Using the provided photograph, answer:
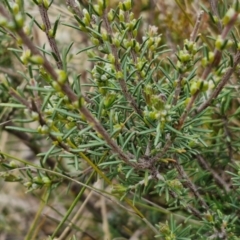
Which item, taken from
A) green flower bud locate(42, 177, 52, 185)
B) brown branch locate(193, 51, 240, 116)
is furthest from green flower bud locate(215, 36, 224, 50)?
green flower bud locate(42, 177, 52, 185)

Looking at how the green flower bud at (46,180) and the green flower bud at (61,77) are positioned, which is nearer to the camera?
the green flower bud at (61,77)

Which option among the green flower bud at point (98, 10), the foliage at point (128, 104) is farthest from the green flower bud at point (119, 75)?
the green flower bud at point (98, 10)

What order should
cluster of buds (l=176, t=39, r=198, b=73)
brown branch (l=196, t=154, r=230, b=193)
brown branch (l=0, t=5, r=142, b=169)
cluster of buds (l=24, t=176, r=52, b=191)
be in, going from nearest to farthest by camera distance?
brown branch (l=0, t=5, r=142, b=169)
cluster of buds (l=176, t=39, r=198, b=73)
cluster of buds (l=24, t=176, r=52, b=191)
brown branch (l=196, t=154, r=230, b=193)

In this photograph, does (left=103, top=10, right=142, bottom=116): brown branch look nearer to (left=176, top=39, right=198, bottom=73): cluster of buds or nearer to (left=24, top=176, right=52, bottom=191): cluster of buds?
(left=176, top=39, right=198, bottom=73): cluster of buds

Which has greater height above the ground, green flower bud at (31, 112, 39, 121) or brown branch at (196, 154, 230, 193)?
green flower bud at (31, 112, 39, 121)

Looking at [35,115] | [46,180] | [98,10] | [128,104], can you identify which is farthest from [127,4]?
[46,180]

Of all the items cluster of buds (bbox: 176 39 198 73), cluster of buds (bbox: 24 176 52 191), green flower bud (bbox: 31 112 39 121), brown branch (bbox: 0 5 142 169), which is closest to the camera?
brown branch (bbox: 0 5 142 169)

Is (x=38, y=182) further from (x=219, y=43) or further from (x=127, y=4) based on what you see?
(x=219, y=43)

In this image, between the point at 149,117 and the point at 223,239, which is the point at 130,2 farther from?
the point at 223,239

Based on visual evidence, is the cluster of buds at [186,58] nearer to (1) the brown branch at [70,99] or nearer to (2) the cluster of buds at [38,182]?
(1) the brown branch at [70,99]

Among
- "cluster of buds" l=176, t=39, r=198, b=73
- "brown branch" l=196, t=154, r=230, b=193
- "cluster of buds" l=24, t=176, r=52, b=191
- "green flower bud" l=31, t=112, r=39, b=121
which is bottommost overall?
"cluster of buds" l=24, t=176, r=52, b=191

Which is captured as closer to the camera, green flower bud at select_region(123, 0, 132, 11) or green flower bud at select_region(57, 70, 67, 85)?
green flower bud at select_region(57, 70, 67, 85)
